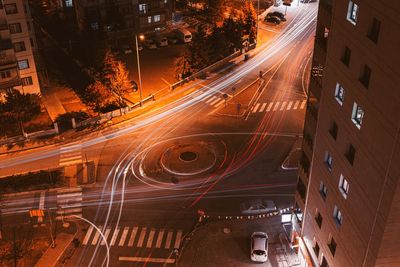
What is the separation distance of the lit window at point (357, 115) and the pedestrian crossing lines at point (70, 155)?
43354 mm

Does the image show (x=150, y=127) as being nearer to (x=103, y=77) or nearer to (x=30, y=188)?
(x=103, y=77)

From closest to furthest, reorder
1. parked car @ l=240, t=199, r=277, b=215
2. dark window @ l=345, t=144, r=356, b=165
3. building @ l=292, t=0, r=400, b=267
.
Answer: building @ l=292, t=0, r=400, b=267 → dark window @ l=345, t=144, r=356, b=165 → parked car @ l=240, t=199, r=277, b=215

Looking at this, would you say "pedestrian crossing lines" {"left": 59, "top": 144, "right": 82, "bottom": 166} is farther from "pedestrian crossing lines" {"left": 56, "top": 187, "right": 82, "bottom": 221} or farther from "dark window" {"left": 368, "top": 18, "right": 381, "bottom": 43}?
"dark window" {"left": 368, "top": 18, "right": 381, "bottom": 43}

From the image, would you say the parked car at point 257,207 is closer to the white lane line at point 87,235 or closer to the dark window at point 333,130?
the white lane line at point 87,235

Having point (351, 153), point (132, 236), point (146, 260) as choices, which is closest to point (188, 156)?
point (132, 236)

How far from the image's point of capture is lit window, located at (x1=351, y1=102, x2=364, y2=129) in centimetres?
3691

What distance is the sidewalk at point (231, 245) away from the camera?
5375cm

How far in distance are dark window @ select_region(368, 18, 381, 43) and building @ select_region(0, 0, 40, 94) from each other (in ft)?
200

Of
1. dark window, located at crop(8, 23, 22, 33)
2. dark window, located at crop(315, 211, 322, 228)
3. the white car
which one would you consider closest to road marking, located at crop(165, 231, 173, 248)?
the white car

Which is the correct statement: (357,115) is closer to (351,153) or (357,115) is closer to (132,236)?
(351,153)

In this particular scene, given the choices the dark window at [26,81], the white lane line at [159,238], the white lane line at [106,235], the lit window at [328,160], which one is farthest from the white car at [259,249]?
the dark window at [26,81]

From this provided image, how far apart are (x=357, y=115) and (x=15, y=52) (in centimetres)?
6257

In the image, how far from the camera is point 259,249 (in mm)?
53188

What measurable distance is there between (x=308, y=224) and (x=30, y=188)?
3631 cm
